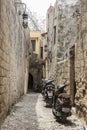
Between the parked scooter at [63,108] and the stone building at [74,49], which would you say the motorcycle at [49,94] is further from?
the parked scooter at [63,108]

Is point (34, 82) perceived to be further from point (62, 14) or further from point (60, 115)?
point (60, 115)

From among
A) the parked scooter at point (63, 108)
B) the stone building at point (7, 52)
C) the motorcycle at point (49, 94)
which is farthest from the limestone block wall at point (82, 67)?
the motorcycle at point (49, 94)

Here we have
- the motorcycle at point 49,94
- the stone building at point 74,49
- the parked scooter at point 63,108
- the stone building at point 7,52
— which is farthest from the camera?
the motorcycle at point 49,94

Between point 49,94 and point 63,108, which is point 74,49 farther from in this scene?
point 63,108

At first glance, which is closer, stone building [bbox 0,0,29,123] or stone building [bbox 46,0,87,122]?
stone building [bbox 0,0,29,123]

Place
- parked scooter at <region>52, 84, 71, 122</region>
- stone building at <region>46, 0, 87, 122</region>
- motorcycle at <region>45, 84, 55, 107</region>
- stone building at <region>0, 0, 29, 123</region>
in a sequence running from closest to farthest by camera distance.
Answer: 1. stone building at <region>0, 0, 29, 123</region>
2. parked scooter at <region>52, 84, 71, 122</region>
3. stone building at <region>46, 0, 87, 122</region>
4. motorcycle at <region>45, 84, 55, 107</region>

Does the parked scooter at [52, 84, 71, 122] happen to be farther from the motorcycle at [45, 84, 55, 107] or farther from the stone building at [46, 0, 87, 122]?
the motorcycle at [45, 84, 55, 107]

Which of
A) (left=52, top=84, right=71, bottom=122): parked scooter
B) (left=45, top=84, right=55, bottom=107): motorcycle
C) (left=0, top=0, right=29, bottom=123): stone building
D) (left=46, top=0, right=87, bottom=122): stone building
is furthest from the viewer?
(left=45, top=84, right=55, bottom=107): motorcycle

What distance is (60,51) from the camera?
49.6ft

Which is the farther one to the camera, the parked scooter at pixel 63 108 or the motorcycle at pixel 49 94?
the motorcycle at pixel 49 94

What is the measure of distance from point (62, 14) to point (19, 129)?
10.8m

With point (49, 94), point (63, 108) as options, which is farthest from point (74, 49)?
point (63, 108)

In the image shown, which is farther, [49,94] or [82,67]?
[49,94]

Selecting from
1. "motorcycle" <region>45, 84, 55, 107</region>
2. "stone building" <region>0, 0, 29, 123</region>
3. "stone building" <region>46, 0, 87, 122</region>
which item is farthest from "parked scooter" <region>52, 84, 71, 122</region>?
"motorcycle" <region>45, 84, 55, 107</region>
